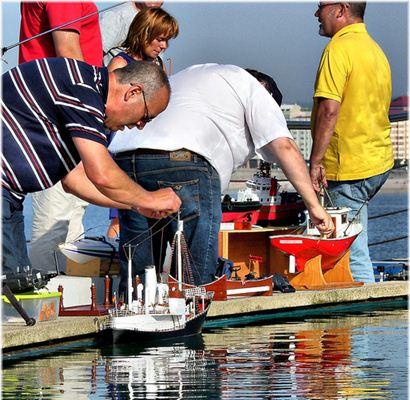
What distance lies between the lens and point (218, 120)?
7.77 meters

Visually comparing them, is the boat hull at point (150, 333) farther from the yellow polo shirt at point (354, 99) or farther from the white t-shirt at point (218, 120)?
the yellow polo shirt at point (354, 99)

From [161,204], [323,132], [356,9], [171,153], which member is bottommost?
[161,204]

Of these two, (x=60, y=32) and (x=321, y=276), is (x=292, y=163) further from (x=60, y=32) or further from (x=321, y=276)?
(x=321, y=276)

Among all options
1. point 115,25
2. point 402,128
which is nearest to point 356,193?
point 115,25

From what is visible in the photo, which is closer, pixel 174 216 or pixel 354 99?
pixel 174 216

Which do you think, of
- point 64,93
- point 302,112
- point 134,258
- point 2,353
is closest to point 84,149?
point 64,93

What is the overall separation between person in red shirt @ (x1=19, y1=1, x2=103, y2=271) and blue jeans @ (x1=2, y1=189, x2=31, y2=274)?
5.53 feet

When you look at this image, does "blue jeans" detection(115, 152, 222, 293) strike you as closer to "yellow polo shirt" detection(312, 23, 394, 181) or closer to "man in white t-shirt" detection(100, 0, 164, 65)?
"yellow polo shirt" detection(312, 23, 394, 181)

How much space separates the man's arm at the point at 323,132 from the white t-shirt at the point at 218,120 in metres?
1.65

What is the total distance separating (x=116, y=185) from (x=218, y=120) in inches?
72.4

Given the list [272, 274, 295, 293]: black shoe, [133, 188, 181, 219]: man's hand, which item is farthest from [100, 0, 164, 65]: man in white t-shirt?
[133, 188, 181, 219]: man's hand

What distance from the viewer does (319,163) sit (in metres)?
9.55

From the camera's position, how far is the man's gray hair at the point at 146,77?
593 centimetres

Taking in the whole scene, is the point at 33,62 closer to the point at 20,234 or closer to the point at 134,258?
the point at 20,234
